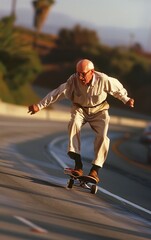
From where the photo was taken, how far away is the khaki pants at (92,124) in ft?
39.4

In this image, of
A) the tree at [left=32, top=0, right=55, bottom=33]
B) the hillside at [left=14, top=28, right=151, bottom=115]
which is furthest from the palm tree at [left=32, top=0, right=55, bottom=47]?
the hillside at [left=14, top=28, right=151, bottom=115]

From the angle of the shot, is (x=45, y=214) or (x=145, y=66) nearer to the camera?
(x=45, y=214)

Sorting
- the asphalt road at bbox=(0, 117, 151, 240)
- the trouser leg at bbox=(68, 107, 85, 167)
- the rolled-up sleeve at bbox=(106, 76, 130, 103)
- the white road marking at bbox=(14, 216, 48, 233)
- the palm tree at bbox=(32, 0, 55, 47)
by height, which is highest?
the palm tree at bbox=(32, 0, 55, 47)

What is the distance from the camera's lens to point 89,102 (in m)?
11.9

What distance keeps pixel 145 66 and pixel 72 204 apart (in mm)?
103920

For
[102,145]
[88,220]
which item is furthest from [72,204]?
[102,145]

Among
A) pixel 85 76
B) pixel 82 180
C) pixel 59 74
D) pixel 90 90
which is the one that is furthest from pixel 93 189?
pixel 59 74

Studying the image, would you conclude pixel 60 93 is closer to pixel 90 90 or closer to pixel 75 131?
pixel 90 90

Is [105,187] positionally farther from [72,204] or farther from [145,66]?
[145,66]

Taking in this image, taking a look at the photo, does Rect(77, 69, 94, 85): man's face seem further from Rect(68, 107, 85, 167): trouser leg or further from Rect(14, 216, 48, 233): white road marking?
Rect(14, 216, 48, 233): white road marking

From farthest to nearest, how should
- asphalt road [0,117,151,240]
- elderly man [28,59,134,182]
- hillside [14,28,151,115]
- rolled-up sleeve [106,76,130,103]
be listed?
hillside [14,28,151,115] → rolled-up sleeve [106,76,130,103] → elderly man [28,59,134,182] → asphalt road [0,117,151,240]

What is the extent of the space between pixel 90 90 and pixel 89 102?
0.82ft

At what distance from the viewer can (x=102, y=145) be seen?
12.1 metres

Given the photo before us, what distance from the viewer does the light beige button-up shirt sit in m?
11.7
